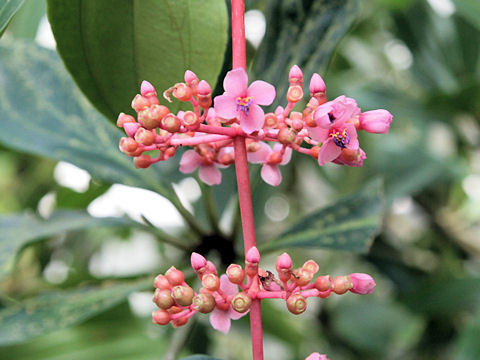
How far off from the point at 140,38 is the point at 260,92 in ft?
0.50

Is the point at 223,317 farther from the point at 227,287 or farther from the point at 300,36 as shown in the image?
the point at 300,36

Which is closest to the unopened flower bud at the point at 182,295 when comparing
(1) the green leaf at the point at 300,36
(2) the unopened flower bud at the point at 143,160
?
(2) the unopened flower bud at the point at 143,160

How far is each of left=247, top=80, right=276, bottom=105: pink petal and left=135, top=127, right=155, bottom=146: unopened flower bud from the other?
2.8 inches

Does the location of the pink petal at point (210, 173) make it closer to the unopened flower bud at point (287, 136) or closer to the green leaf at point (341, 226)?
the unopened flower bud at point (287, 136)

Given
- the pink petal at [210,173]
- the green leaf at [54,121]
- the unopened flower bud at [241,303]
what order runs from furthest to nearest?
the green leaf at [54,121], the pink petal at [210,173], the unopened flower bud at [241,303]

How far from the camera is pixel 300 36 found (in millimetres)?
629

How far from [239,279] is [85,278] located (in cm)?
64

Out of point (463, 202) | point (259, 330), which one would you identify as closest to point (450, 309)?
point (463, 202)

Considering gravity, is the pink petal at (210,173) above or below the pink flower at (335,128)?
below

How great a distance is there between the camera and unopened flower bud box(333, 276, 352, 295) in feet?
1.16

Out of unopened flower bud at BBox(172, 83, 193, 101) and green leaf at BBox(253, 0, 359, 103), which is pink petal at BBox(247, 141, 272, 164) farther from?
green leaf at BBox(253, 0, 359, 103)

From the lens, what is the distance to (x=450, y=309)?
1116 mm

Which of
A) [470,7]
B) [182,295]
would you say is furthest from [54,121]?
[470,7]

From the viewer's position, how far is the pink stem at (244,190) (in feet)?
1.17
